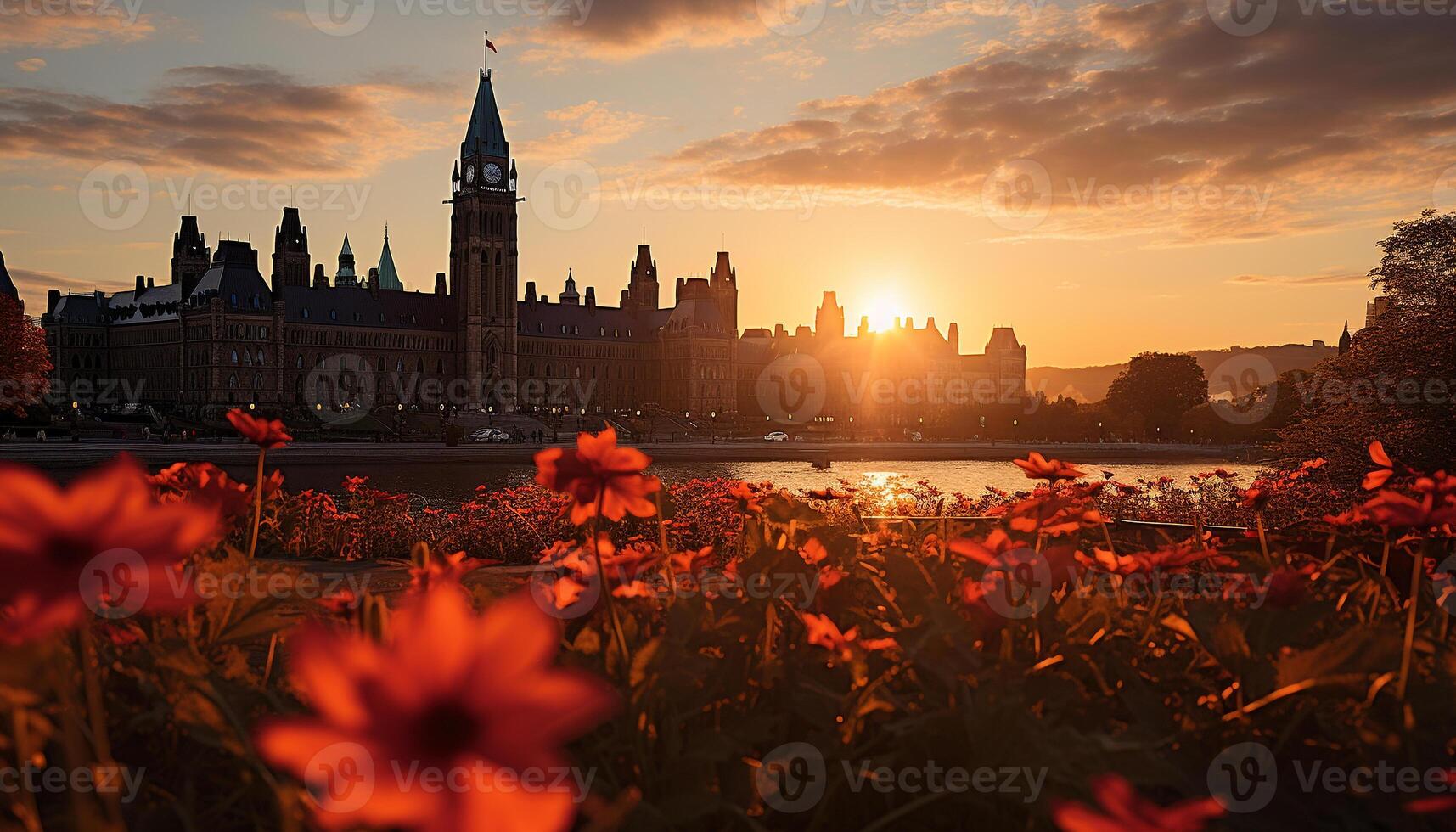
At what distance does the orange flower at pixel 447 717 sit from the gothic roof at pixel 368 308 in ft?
439

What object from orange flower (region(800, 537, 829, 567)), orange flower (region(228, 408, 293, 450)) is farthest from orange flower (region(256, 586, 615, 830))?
orange flower (region(228, 408, 293, 450))

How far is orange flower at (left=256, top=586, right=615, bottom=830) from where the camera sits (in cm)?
103

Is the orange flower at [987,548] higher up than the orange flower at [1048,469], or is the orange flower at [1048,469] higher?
the orange flower at [1048,469]

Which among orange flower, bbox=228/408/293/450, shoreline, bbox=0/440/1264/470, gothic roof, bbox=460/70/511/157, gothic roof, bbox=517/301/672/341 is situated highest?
gothic roof, bbox=460/70/511/157

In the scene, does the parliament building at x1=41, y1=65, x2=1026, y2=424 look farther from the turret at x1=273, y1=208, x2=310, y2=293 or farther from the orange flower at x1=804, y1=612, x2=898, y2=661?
the orange flower at x1=804, y1=612, x2=898, y2=661

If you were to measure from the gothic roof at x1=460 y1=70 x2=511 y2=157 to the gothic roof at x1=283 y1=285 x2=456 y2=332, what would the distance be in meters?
21.4

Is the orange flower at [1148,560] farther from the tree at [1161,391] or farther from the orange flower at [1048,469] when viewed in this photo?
the tree at [1161,391]

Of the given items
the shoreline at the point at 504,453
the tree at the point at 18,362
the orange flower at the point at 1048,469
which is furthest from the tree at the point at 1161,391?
the orange flower at the point at 1048,469

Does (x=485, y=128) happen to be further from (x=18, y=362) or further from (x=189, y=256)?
(x=18, y=362)

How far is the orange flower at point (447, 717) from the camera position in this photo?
1034 millimetres

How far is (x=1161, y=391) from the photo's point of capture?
106m

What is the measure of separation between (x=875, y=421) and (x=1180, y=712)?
15032cm

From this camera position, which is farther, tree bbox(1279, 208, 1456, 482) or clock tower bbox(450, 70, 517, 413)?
clock tower bbox(450, 70, 517, 413)

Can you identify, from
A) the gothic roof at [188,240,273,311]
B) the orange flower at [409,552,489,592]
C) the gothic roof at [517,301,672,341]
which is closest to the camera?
the orange flower at [409,552,489,592]
